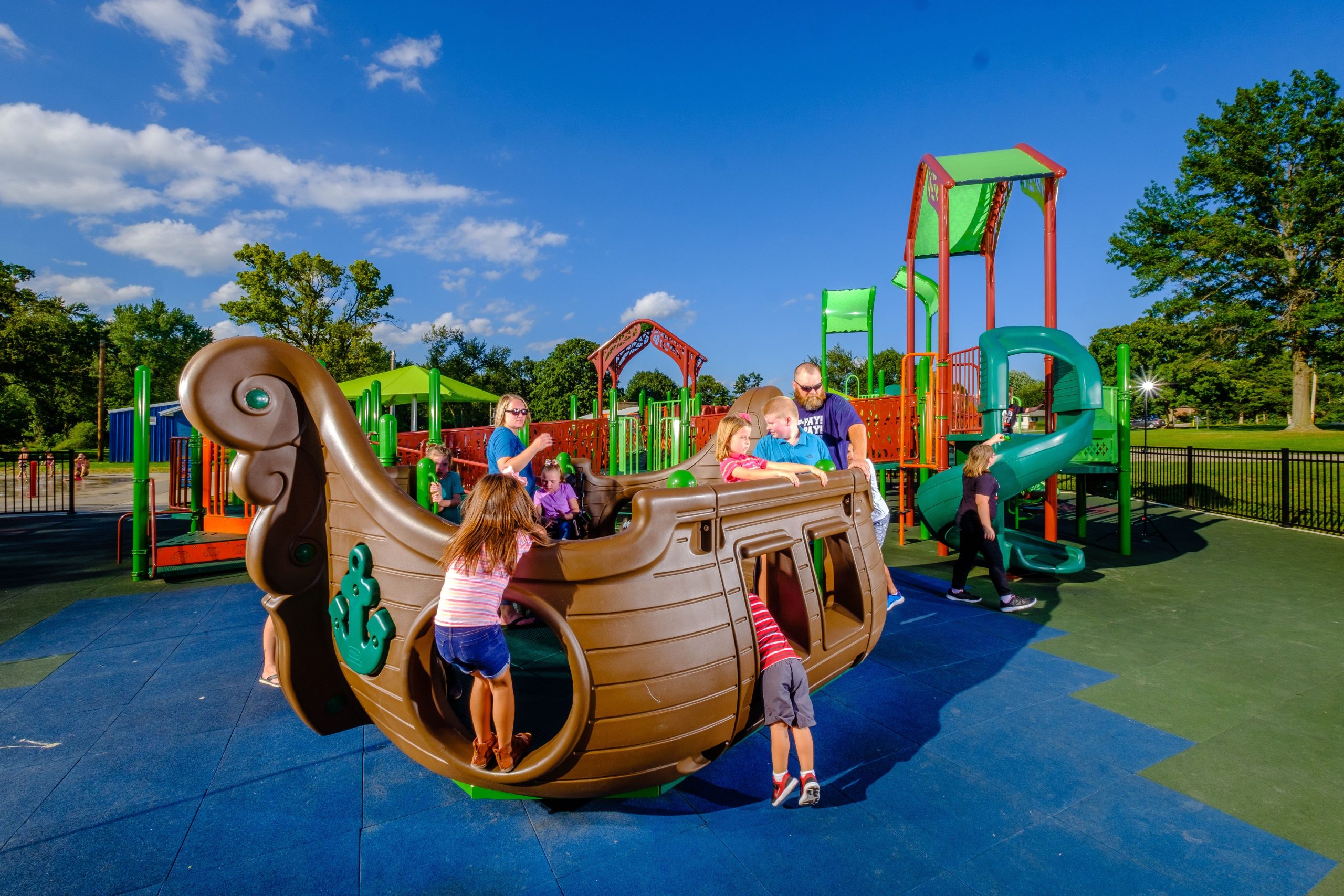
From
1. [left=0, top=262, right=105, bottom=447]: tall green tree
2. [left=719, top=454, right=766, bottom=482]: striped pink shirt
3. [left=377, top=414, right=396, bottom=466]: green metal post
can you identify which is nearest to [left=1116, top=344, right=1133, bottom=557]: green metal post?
[left=719, top=454, right=766, bottom=482]: striped pink shirt

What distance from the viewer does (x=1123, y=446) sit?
858 cm

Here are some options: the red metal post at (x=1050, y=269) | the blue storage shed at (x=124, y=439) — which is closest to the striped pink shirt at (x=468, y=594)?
the red metal post at (x=1050, y=269)

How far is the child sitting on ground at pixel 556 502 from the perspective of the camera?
4828 mm

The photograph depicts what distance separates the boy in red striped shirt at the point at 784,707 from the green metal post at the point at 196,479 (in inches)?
372

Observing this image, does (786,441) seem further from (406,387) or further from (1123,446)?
(406,387)

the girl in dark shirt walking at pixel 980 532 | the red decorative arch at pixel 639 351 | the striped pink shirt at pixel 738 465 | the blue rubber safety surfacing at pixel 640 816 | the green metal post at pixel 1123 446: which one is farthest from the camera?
the red decorative arch at pixel 639 351

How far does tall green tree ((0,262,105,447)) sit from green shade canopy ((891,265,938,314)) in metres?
34.8

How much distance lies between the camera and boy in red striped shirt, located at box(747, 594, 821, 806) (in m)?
2.44

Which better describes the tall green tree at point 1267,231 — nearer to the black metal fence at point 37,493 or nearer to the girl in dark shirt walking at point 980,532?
the girl in dark shirt walking at point 980,532

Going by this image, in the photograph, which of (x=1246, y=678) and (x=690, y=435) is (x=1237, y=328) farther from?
(x=1246, y=678)

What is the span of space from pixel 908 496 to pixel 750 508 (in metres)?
9.67

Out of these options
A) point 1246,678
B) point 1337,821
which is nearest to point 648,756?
point 1337,821

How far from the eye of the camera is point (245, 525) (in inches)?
308

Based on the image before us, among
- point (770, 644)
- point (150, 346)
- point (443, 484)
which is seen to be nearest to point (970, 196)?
point (443, 484)
